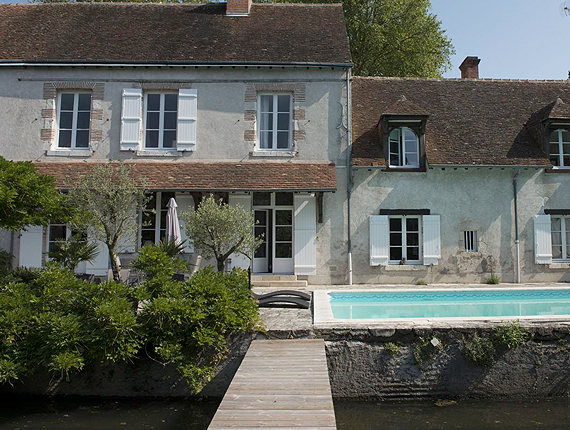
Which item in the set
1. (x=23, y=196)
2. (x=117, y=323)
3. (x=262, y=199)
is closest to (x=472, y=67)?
(x=262, y=199)

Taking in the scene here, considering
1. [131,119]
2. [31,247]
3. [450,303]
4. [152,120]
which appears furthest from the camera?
[152,120]

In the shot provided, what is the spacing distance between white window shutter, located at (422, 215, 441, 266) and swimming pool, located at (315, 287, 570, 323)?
81.0 inches

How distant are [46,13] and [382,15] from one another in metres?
13.4

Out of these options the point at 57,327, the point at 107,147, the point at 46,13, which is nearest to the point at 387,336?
the point at 57,327

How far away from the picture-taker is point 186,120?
1253 centimetres

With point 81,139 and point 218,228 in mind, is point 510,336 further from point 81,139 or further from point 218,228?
point 81,139

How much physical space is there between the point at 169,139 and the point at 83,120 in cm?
233

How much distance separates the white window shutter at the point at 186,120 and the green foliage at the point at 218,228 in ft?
14.3

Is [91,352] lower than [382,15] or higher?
lower

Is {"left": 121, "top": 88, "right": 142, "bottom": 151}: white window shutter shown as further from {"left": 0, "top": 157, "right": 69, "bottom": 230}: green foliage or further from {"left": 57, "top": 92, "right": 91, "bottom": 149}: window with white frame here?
{"left": 0, "top": 157, "right": 69, "bottom": 230}: green foliage

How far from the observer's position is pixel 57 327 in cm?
576

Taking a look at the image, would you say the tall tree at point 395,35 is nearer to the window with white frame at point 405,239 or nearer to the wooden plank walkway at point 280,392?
the window with white frame at point 405,239

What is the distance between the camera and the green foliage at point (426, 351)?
6.25m

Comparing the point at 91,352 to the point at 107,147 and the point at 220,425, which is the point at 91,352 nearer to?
the point at 220,425
